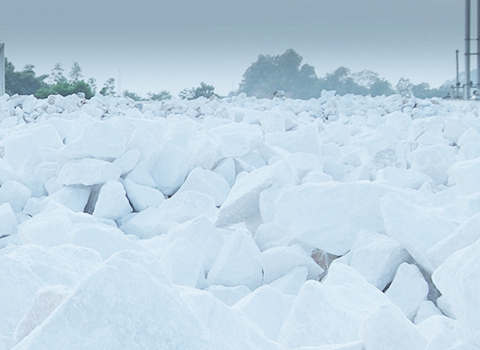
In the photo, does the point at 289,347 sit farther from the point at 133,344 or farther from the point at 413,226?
the point at 413,226

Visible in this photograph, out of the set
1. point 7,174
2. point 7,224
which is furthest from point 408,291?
point 7,174

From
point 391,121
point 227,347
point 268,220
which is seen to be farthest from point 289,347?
point 391,121

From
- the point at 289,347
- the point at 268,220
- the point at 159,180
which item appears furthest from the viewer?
the point at 159,180

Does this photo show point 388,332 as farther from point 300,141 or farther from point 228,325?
point 300,141

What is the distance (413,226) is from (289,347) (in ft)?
1.45

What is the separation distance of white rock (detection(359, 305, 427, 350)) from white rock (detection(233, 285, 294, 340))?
267 millimetres

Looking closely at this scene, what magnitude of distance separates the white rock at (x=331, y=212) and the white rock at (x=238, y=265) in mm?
126

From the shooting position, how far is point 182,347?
59cm

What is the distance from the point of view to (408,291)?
1.20 meters

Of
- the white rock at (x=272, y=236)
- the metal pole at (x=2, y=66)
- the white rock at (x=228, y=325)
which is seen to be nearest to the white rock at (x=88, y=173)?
the white rock at (x=272, y=236)

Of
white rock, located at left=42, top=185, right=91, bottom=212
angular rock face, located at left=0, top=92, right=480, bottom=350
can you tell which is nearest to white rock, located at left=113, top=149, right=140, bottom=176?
angular rock face, located at left=0, top=92, right=480, bottom=350

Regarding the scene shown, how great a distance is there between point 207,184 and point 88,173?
29 centimetres

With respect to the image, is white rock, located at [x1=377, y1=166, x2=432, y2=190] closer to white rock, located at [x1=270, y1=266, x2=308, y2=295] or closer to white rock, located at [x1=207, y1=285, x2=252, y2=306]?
white rock, located at [x1=270, y1=266, x2=308, y2=295]

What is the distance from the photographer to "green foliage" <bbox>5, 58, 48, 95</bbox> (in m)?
13.0
